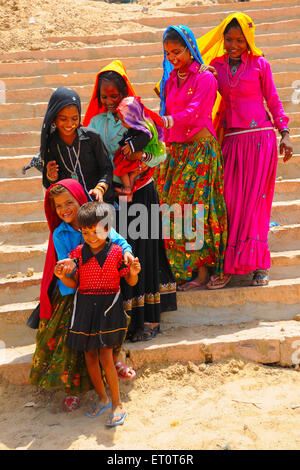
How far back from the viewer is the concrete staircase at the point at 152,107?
3643 millimetres

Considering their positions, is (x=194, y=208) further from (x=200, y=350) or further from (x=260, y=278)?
(x=200, y=350)

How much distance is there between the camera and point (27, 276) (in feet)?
12.8

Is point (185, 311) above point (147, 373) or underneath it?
above

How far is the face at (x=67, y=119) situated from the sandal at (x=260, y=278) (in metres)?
1.67

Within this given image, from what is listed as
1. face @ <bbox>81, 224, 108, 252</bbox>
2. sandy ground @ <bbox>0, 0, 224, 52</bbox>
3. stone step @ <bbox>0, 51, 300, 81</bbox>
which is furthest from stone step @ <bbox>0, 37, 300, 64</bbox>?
face @ <bbox>81, 224, 108, 252</bbox>

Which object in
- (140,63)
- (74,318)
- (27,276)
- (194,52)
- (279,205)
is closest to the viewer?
(74,318)

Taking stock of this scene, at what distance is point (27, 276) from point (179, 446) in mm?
1864

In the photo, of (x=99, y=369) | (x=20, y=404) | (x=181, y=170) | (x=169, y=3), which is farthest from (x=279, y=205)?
(x=169, y=3)

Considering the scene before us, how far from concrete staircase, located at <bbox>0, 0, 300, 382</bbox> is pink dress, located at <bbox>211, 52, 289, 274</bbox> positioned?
11.4 inches

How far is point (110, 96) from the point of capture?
10.2 feet

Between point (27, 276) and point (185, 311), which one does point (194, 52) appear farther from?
point (27, 276)

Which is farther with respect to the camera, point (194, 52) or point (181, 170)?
point (181, 170)

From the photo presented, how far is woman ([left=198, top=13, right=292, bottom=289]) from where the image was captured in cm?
357
